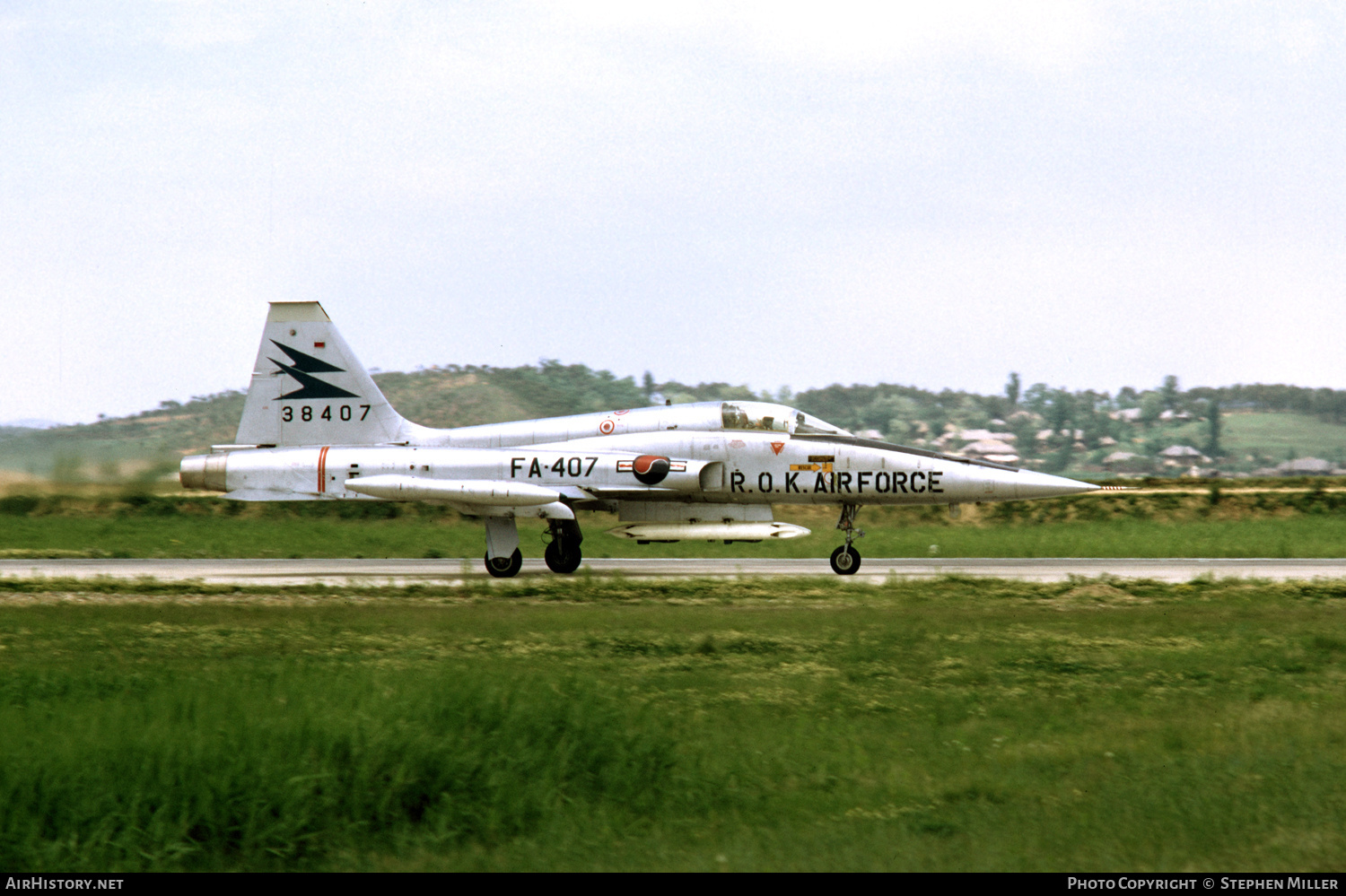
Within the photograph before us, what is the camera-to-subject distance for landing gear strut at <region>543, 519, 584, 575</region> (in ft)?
67.7

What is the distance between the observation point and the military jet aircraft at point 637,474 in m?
19.7

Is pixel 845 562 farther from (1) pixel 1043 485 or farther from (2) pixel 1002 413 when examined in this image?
(2) pixel 1002 413

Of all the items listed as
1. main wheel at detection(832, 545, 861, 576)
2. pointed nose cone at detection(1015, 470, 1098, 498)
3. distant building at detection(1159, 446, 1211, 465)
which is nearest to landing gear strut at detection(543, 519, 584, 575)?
main wheel at detection(832, 545, 861, 576)

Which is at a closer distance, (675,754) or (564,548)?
(675,754)

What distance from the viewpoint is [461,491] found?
1923cm


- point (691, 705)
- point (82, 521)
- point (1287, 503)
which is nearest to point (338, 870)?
point (691, 705)

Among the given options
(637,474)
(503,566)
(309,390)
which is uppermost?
(309,390)

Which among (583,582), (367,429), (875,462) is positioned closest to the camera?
(583,582)

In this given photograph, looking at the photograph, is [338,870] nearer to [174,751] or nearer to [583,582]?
[174,751]

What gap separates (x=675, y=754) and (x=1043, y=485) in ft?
46.4


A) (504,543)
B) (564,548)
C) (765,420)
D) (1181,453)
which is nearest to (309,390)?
(504,543)

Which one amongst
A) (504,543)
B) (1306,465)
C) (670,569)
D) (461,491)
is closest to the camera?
(461,491)
